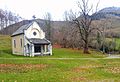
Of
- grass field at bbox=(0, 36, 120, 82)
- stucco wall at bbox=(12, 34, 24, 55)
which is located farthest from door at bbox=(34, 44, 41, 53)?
grass field at bbox=(0, 36, 120, 82)

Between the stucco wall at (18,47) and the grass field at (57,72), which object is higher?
the stucco wall at (18,47)

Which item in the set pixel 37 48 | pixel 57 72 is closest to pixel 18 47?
pixel 37 48

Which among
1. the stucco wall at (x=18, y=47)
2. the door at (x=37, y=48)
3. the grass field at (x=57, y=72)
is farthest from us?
the stucco wall at (x=18, y=47)

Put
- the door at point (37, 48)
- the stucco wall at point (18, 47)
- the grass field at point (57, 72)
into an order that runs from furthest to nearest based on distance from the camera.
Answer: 1. the stucco wall at point (18, 47)
2. the door at point (37, 48)
3. the grass field at point (57, 72)

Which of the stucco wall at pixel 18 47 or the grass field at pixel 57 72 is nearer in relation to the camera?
the grass field at pixel 57 72

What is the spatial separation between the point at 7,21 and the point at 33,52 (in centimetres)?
8432

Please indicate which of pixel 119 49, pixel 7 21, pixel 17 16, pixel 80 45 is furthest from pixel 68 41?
pixel 17 16

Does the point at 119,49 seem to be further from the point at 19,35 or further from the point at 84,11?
the point at 19,35

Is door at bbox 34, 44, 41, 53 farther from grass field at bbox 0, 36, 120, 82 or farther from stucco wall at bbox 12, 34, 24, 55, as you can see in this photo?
grass field at bbox 0, 36, 120, 82

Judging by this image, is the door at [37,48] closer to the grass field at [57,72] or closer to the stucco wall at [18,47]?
the stucco wall at [18,47]

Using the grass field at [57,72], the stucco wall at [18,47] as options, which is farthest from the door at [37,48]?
the grass field at [57,72]

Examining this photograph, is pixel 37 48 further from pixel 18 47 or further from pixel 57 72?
pixel 57 72

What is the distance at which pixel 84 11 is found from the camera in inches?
2712

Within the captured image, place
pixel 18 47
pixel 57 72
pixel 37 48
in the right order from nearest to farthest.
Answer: pixel 57 72 → pixel 37 48 → pixel 18 47
